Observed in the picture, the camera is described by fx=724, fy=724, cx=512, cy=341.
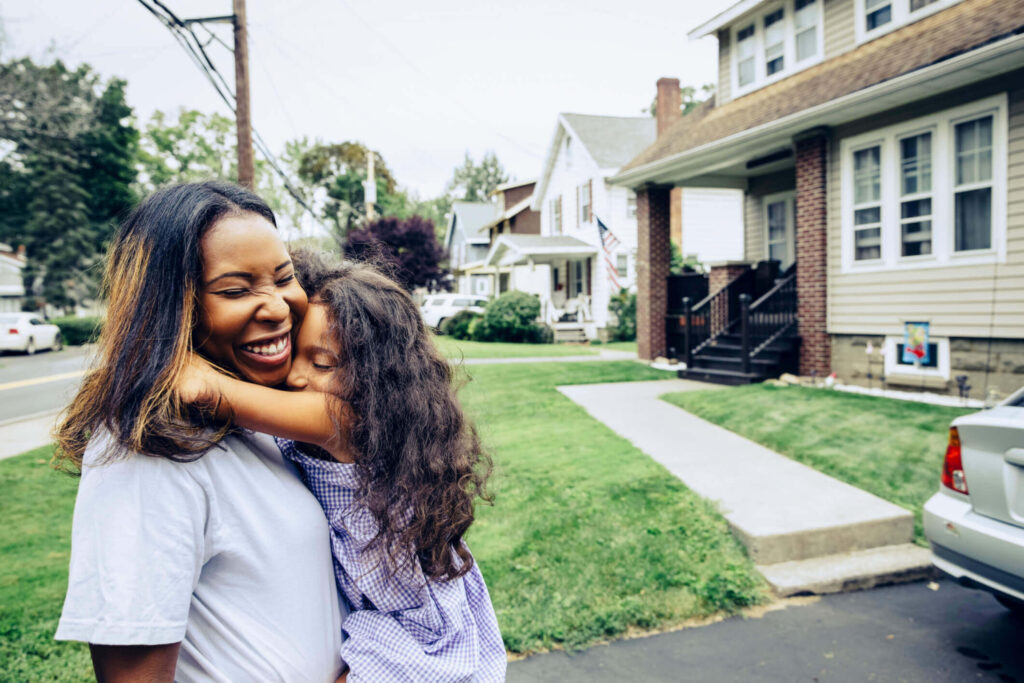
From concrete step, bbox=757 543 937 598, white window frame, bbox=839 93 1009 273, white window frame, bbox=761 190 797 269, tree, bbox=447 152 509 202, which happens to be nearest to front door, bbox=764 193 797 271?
white window frame, bbox=761 190 797 269

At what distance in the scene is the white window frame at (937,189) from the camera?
869 centimetres

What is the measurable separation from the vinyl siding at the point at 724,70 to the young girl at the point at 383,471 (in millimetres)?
14424

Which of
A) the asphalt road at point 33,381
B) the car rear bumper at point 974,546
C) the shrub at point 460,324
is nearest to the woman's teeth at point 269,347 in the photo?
the car rear bumper at point 974,546

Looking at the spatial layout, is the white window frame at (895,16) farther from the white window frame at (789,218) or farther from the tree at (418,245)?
the tree at (418,245)

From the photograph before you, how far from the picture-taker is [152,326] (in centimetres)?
125

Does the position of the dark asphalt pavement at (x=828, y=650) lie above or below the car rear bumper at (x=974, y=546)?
below

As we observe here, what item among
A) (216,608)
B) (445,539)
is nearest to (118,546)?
(216,608)

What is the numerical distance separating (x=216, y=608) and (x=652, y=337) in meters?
14.1

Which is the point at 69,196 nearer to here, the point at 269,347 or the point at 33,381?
the point at 33,381

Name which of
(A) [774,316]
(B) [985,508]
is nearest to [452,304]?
(A) [774,316]

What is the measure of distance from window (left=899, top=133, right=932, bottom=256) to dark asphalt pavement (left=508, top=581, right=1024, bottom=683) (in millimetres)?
6749

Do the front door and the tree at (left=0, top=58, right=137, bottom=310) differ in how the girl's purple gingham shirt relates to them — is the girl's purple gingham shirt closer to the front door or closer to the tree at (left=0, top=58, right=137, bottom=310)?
the front door

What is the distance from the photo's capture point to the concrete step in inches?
180

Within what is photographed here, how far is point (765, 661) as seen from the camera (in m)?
3.72
